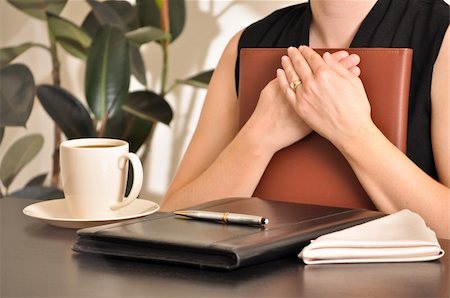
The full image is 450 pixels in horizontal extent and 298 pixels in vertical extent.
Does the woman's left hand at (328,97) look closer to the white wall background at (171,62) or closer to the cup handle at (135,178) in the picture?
the cup handle at (135,178)

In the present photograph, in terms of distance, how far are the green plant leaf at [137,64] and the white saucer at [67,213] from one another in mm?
1591

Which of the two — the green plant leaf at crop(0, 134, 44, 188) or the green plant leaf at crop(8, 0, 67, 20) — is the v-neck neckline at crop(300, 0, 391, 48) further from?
the green plant leaf at crop(0, 134, 44, 188)

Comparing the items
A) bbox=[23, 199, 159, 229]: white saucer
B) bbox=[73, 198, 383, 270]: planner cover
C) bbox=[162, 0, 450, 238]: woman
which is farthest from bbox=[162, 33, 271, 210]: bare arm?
bbox=[73, 198, 383, 270]: planner cover

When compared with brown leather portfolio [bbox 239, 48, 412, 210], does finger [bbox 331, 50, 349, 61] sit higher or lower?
higher

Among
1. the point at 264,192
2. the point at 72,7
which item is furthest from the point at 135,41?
the point at 264,192

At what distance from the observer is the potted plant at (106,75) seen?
8.49 ft

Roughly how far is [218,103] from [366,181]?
471 mm

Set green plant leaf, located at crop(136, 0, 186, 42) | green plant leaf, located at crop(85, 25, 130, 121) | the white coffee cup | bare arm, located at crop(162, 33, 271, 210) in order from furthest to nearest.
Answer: green plant leaf, located at crop(136, 0, 186, 42) → green plant leaf, located at crop(85, 25, 130, 121) → bare arm, located at crop(162, 33, 271, 210) → the white coffee cup

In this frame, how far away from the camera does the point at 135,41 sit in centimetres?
267

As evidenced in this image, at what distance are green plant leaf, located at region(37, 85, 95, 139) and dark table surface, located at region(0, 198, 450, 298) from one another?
1.74 metres

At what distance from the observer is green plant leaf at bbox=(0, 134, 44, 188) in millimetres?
2934

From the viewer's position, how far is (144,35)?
2658 millimetres

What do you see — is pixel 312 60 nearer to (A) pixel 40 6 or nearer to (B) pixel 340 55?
(B) pixel 340 55

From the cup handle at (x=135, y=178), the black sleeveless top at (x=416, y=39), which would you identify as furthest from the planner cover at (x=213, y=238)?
the black sleeveless top at (x=416, y=39)
